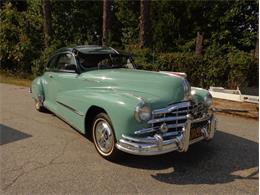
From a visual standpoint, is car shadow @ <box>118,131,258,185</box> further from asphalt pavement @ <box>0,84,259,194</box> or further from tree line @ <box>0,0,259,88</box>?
tree line @ <box>0,0,259,88</box>

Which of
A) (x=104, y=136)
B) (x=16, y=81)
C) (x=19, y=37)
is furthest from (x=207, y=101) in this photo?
(x=19, y=37)

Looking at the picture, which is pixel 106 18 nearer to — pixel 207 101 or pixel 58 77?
pixel 58 77

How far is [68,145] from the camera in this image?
504cm

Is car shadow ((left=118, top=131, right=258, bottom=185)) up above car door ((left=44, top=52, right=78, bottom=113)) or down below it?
below

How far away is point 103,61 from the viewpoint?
5.80m

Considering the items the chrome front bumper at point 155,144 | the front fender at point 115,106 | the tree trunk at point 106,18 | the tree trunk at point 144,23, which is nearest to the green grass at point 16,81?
the tree trunk at point 106,18

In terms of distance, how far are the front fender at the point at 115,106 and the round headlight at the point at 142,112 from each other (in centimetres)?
6

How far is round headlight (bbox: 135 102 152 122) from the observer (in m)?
3.89

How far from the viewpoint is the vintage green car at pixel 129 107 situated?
3943 mm

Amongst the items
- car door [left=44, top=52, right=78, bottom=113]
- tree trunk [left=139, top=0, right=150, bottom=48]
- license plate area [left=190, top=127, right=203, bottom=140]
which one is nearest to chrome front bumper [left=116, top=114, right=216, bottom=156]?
license plate area [left=190, top=127, right=203, bottom=140]

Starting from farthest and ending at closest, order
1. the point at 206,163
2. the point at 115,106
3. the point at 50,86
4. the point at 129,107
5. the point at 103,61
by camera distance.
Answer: the point at 50,86
the point at 103,61
the point at 206,163
the point at 115,106
the point at 129,107

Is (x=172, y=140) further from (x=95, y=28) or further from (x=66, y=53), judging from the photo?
(x=95, y=28)

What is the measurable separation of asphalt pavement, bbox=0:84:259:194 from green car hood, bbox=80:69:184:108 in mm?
953

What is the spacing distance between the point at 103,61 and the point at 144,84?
1.53 meters
